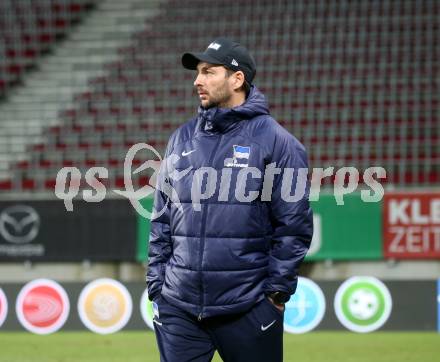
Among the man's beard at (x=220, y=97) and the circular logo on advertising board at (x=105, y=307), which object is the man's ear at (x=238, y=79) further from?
the circular logo on advertising board at (x=105, y=307)

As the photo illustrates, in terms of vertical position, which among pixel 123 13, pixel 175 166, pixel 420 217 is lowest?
pixel 420 217

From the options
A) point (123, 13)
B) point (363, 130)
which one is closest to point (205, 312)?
point (363, 130)

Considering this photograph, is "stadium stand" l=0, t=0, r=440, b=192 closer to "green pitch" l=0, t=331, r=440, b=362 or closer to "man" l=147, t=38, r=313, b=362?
"green pitch" l=0, t=331, r=440, b=362

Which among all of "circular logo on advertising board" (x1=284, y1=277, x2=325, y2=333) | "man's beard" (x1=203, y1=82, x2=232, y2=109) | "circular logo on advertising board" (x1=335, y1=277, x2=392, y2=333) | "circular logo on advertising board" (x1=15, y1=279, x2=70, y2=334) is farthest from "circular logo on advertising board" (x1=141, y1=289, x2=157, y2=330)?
"man's beard" (x1=203, y1=82, x2=232, y2=109)

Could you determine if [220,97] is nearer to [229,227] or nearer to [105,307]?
[229,227]

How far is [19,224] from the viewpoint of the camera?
12641 millimetres

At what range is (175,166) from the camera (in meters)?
4.09

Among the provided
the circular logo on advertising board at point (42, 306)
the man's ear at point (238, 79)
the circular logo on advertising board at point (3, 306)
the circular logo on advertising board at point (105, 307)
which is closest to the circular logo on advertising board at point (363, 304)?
the circular logo on advertising board at point (105, 307)

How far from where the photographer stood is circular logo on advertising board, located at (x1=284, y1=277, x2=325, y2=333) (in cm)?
1009

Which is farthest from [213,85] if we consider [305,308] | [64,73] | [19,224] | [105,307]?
[64,73]

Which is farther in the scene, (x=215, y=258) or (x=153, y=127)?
(x=153, y=127)

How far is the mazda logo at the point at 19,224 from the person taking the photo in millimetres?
12570

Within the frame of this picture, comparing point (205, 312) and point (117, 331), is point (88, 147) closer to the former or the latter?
point (117, 331)

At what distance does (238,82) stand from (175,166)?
42cm
